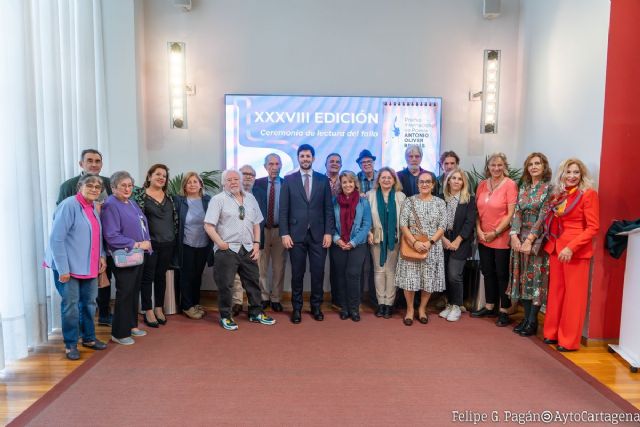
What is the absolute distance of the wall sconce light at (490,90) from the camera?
17.4 feet

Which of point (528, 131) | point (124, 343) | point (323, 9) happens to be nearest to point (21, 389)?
point (124, 343)

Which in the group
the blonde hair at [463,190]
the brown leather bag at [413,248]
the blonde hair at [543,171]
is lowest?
the brown leather bag at [413,248]

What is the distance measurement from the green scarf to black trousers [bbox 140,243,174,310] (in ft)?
6.59

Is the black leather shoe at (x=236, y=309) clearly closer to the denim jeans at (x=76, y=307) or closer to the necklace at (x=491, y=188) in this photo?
the denim jeans at (x=76, y=307)

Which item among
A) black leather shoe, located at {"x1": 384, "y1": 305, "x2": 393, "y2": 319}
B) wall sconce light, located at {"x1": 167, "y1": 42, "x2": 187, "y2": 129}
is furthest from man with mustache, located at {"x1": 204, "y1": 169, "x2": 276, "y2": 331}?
wall sconce light, located at {"x1": 167, "y1": 42, "x2": 187, "y2": 129}

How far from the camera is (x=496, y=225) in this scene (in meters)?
4.20

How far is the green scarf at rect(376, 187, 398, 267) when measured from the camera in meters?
4.31

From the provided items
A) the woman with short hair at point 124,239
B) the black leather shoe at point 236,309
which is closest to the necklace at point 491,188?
the black leather shoe at point 236,309

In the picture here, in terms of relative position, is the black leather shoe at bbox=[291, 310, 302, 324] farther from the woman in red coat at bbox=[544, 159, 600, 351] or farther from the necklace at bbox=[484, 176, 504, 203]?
the woman in red coat at bbox=[544, 159, 600, 351]

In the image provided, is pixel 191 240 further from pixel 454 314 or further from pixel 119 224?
pixel 454 314

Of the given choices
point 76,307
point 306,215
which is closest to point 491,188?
point 306,215

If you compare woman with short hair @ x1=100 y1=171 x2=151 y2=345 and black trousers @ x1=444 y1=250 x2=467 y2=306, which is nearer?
woman with short hair @ x1=100 y1=171 x2=151 y2=345

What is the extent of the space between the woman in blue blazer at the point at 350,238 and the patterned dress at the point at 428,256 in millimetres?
392

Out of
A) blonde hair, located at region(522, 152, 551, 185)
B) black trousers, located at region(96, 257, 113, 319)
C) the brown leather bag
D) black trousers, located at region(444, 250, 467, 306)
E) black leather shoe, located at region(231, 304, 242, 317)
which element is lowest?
black leather shoe, located at region(231, 304, 242, 317)
